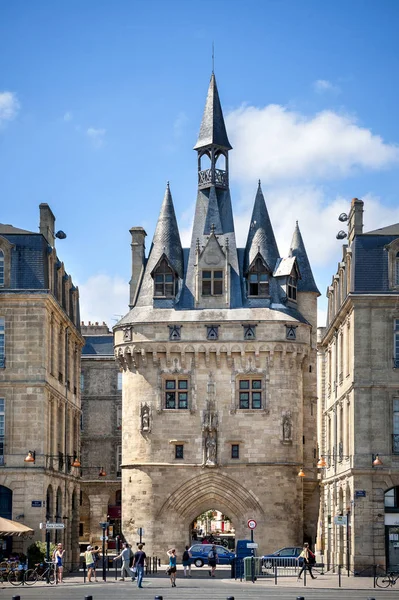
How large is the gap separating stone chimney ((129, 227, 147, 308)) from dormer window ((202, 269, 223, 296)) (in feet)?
16.0

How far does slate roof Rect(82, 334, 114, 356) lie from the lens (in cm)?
8494

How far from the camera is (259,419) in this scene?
65688mm

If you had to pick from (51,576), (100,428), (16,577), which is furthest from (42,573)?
(100,428)

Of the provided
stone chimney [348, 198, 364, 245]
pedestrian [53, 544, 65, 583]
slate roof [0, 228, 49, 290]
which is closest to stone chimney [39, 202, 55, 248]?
slate roof [0, 228, 49, 290]

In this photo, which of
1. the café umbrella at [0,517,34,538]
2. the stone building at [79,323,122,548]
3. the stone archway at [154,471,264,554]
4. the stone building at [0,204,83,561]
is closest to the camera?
the café umbrella at [0,517,34,538]

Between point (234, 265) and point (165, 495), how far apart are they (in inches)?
514

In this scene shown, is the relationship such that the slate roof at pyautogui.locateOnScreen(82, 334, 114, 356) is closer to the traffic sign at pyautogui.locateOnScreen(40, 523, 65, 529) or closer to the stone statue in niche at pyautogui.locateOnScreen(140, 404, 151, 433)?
the stone statue in niche at pyautogui.locateOnScreen(140, 404, 151, 433)

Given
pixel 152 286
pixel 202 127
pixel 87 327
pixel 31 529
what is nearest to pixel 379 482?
pixel 31 529

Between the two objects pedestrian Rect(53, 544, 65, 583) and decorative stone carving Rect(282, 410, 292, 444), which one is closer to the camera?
pedestrian Rect(53, 544, 65, 583)

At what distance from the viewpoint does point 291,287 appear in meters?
68.8

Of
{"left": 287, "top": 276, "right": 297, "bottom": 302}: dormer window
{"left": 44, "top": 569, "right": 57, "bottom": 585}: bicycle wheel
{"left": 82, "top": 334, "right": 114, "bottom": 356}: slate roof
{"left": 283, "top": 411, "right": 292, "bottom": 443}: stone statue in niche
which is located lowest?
{"left": 44, "top": 569, "right": 57, "bottom": 585}: bicycle wheel

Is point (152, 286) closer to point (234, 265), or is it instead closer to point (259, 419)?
point (234, 265)

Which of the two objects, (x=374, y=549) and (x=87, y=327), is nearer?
(x=374, y=549)

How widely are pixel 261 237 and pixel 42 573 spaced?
2679cm
